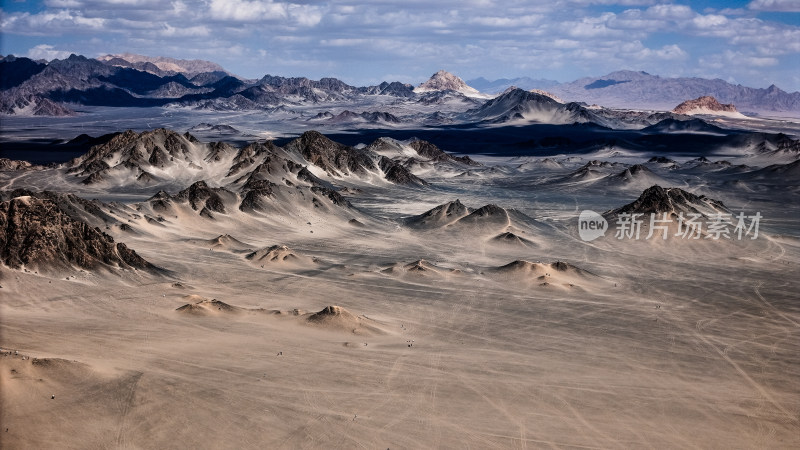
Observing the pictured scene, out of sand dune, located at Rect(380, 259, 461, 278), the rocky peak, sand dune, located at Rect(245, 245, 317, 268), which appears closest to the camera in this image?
sand dune, located at Rect(380, 259, 461, 278)

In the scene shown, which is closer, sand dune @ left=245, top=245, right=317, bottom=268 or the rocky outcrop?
the rocky outcrop

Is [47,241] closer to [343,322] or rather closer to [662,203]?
[343,322]

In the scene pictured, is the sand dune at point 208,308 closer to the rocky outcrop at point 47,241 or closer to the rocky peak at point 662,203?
the rocky outcrop at point 47,241

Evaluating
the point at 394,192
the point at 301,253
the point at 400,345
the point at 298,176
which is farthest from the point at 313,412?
the point at 394,192

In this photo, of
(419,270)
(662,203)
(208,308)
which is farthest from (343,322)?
(662,203)

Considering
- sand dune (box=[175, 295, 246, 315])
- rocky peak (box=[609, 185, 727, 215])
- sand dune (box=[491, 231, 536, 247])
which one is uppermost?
rocky peak (box=[609, 185, 727, 215])

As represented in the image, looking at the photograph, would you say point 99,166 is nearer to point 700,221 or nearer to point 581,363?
point 700,221

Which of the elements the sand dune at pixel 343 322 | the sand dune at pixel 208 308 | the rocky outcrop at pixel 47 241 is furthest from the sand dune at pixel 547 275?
the rocky outcrop at pixel 47 241

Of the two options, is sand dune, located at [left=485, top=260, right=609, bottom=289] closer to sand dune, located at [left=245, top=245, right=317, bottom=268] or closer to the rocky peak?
sand dune, located at [left=245, top=245, right=317, bottom=268]

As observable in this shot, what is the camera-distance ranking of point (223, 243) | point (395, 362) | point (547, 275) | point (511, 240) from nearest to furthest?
point (395, 362) → point (547, 275) → point (223, 243) → point (511, 240)

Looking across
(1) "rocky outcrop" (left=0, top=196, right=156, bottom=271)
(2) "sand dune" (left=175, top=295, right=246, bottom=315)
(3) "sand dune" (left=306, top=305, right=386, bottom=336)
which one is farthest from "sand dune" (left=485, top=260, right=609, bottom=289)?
(1) "rocky outcrop" (left=0, top=196, right=156, bottom=271)

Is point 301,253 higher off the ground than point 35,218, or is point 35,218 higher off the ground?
point 35,218
